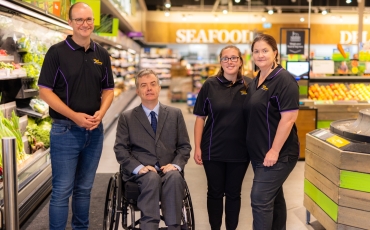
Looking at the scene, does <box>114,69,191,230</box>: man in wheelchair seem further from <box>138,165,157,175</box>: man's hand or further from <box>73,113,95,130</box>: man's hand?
<box>73,113,95,130</box>: man's hand

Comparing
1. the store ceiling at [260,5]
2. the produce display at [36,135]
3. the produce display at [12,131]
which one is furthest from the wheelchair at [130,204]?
the store ceiling at [260,5]

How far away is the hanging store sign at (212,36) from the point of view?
22562 mm

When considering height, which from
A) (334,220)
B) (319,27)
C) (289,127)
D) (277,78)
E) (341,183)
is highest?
(319,27)

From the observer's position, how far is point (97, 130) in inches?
129

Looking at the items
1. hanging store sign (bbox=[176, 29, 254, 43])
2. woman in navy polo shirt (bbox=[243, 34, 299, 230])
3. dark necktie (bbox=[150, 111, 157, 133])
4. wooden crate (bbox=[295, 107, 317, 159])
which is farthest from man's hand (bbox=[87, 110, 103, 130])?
hanging store sign (bbox=[176, 29, 254, 43])

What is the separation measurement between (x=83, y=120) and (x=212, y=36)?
20.2m

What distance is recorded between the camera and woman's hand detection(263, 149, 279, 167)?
9.60ft

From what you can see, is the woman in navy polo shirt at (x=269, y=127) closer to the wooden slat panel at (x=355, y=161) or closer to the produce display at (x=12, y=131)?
the wooden slat panel at (x=355, y=161)

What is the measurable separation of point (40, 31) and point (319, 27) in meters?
18.9

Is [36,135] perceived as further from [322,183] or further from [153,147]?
[322,183]

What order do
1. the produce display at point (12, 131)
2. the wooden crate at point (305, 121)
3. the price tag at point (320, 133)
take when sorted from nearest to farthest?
the price tag at point (320, 133), the produce display at point (12, 131), the wooden crate at point (305, 121)

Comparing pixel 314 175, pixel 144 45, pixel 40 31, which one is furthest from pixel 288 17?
pixel 314 175

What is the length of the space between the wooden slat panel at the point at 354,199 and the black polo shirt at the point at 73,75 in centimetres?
180

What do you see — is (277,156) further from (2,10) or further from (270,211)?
(2,10)
